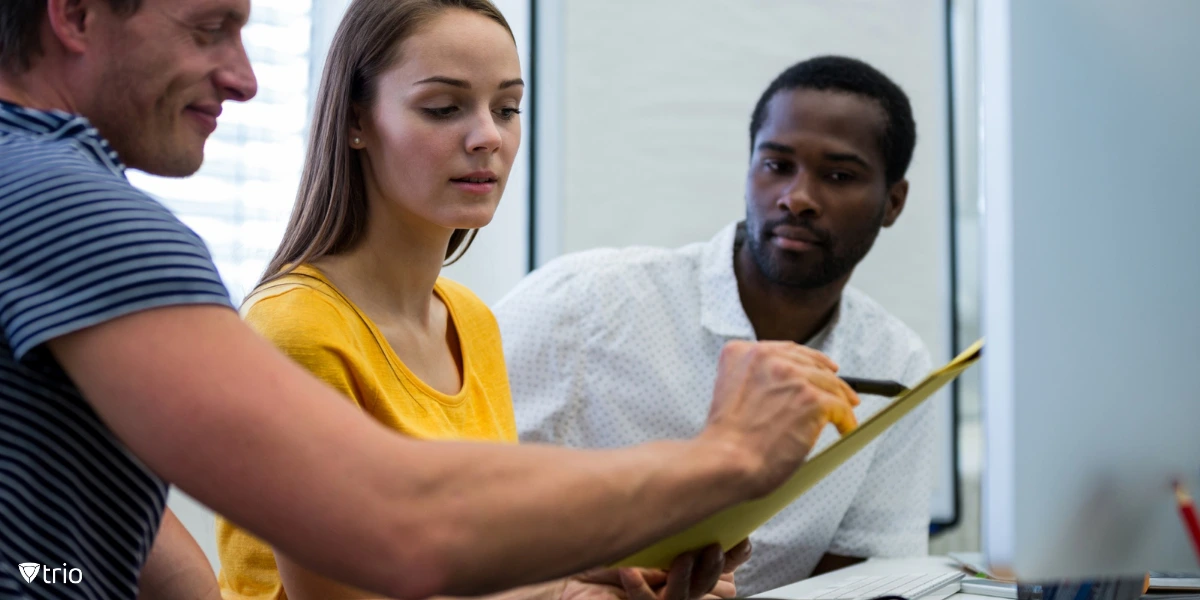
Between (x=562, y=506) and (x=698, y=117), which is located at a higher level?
(x=698, y=117)

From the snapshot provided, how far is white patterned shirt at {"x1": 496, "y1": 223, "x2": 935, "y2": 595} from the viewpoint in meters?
1.65

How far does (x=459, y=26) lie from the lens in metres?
1.18

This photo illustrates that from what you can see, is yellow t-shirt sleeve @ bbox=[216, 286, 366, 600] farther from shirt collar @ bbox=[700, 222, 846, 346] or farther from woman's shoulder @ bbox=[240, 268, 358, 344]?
shirt collar @ bbox=[700, 222, 846, 346]

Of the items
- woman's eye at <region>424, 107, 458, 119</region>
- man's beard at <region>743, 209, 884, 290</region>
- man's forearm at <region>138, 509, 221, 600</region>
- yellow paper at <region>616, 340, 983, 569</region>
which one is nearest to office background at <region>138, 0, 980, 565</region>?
man's beard at <region>743, 209, 884, 290</region>

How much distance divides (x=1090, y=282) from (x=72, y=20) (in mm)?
638

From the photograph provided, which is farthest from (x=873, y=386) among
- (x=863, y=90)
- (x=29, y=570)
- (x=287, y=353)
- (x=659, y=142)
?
(x=659, y=142)

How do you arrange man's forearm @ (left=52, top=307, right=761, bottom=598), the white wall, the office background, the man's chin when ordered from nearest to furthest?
1. man's forearm @ (left=52, top=307, right=761, bottom=598)
2. the man's chin
3. the office background
4. the white wall

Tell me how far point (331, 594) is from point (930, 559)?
94 centimetres

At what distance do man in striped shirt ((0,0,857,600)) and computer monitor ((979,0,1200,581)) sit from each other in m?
0.16

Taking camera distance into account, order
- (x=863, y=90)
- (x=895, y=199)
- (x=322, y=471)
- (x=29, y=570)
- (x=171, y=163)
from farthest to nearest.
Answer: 1. (x=895, y=199)
2. (x=863, y=90)
3. (x=171, y=163)
4. (x=29, y=570)
5. (x=322, y=471)

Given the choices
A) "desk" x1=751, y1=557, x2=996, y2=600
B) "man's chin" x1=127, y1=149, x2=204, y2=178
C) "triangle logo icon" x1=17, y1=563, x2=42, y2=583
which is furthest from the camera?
"desk" x1=751, y1=557, x2=996, y2=600

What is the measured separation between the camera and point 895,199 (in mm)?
2002

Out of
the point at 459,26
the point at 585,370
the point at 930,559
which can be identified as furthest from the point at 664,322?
the point at 459,26

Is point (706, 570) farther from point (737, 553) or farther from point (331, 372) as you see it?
point (331, 372)
